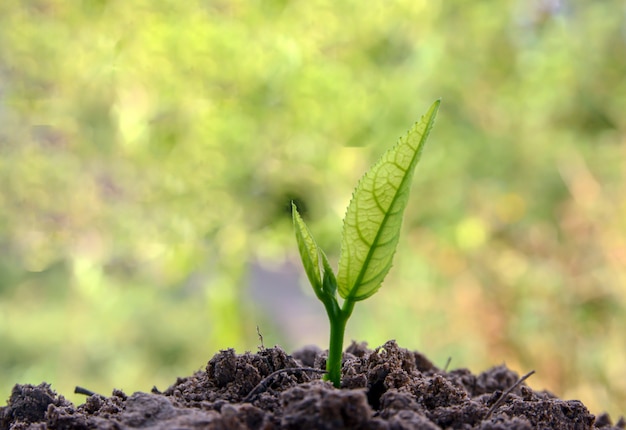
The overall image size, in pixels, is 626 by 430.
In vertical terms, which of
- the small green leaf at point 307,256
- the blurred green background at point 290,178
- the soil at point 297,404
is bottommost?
the soil at point 297,404

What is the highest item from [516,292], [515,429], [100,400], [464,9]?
[464,9]

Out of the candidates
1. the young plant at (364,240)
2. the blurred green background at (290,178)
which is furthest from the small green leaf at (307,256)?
the blurred green background at (290,178)

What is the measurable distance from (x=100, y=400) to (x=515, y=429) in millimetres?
380

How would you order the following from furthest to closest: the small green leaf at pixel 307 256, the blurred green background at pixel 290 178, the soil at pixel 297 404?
the blurred green background at pixel 290 178 → the small green leaf at pixel 307 256 → the soil at pixel 297 404

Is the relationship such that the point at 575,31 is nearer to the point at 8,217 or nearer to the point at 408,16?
the point at 408,16

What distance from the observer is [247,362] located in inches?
26.5

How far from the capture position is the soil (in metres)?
0.51

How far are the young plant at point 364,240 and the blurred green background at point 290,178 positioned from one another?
139 centimetres

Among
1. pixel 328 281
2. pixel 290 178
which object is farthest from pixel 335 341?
pixel 290 178

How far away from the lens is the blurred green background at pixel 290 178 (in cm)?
241

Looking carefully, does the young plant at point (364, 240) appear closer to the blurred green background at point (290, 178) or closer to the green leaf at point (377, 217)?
the green leaf at point (377, 217)

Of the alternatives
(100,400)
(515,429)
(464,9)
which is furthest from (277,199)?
(515,429)

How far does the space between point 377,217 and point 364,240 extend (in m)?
0.03

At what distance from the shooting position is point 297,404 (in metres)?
0.52
